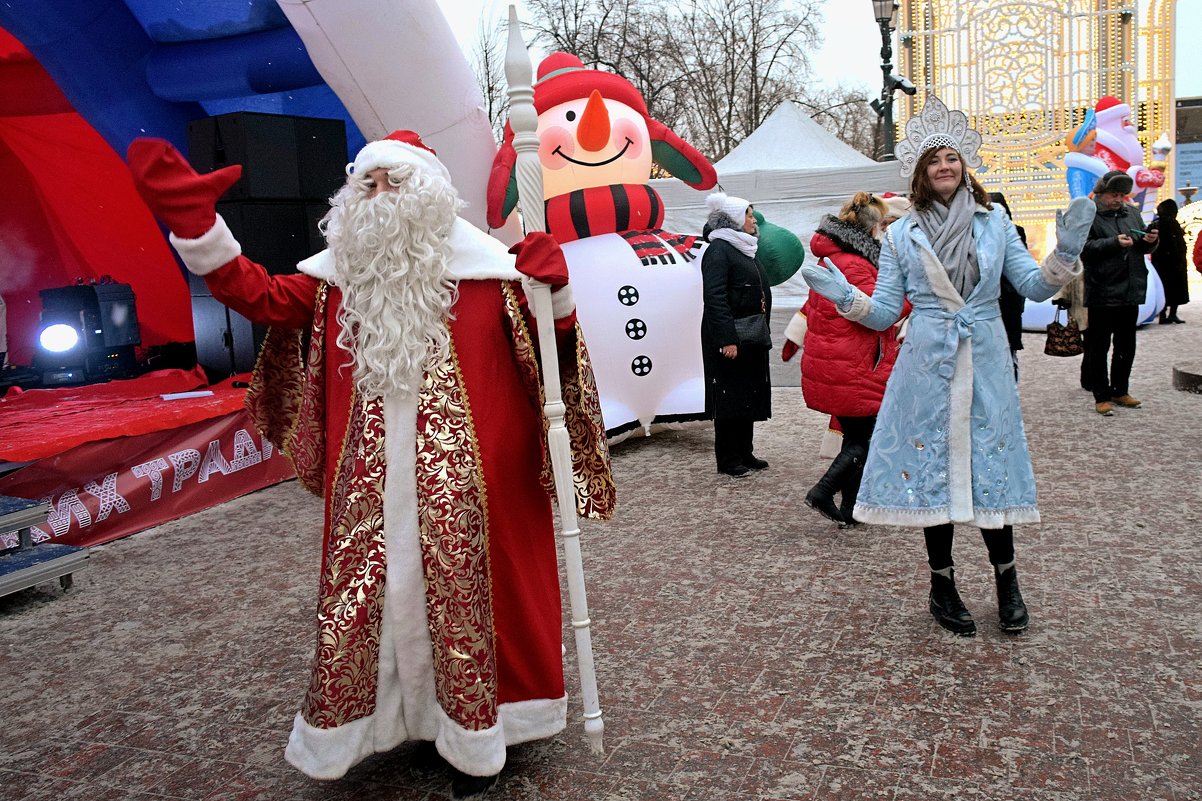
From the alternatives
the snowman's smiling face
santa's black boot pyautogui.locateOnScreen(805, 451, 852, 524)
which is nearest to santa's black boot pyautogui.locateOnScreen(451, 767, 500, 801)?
santa's black boot pyautogui.locateOnScreen(805, 451, 852, 524)

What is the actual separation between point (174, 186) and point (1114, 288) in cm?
716

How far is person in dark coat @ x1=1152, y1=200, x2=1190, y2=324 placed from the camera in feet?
41.7

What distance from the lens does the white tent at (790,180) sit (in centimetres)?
1181

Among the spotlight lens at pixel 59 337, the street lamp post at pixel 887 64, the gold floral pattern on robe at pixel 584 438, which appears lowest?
the gold floral pattern on robe at pixel 584 438

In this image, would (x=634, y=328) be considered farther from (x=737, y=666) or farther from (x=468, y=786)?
(x=468, y=786)

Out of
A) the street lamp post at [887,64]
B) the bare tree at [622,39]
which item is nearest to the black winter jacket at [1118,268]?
the street lamp post at [887,64]

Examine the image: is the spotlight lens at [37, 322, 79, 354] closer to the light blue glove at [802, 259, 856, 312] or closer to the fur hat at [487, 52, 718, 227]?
the fur hat at [487, 52, 718, 227]

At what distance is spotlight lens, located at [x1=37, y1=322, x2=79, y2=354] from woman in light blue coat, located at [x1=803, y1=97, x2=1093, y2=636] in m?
6.74

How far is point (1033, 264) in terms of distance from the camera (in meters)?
3.77

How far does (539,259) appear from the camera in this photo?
282 centimetres

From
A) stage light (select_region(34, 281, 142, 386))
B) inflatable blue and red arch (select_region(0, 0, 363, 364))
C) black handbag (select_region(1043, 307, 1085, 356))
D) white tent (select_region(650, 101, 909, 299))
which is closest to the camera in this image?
inflatable blue and red arch (select_region(0, 0, 363, 364))

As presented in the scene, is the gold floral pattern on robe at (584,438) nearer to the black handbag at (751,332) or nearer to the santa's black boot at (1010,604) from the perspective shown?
the santa's black boot at (1010,604)

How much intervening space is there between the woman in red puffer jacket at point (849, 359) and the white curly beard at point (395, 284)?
287cm

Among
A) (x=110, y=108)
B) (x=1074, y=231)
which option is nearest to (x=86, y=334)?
(x=110, y=108)
